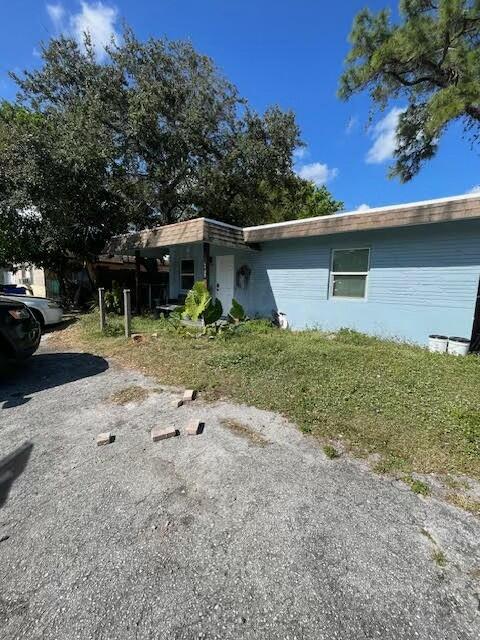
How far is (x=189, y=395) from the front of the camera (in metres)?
4.09

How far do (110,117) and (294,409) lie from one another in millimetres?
12456

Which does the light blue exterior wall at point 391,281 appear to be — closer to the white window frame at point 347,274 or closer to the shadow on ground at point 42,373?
the white window frame at point 347,274

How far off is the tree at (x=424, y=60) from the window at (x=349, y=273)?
5.05 m

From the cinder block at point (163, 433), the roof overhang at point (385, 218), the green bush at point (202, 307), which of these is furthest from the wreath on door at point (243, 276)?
the cinder block at point (163, 433)

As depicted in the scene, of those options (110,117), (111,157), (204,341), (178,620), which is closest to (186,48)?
(110,117)

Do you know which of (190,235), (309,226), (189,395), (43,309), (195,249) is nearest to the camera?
(189,395)

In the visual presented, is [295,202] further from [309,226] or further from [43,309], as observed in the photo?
[43,309]

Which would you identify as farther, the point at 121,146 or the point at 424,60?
the point at 121,146

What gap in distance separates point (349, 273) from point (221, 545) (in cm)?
698

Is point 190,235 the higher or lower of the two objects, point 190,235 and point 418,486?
the higher

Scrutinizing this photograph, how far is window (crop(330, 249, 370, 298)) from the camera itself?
7480 millimetres

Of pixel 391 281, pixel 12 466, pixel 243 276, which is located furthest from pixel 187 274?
pixel 12 466

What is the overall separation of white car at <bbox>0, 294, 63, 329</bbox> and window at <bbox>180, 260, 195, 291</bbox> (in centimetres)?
426

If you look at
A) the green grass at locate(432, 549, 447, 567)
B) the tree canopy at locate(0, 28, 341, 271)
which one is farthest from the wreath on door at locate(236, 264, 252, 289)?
the green grass at locate(432, 549, 447, 567)
